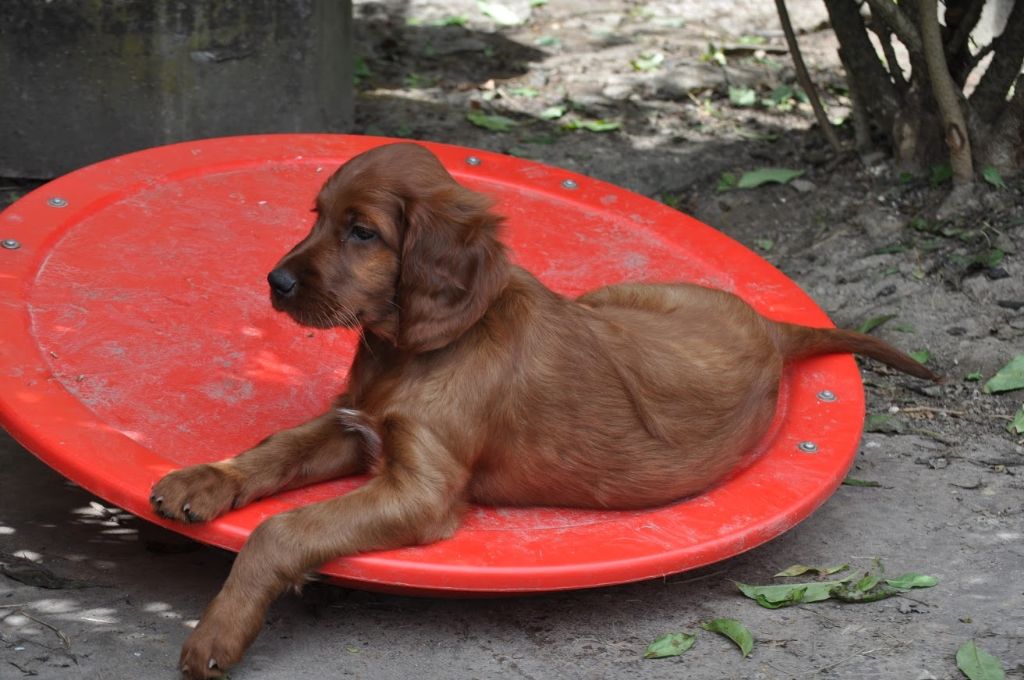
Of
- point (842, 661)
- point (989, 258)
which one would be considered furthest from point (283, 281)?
point (989, 258)

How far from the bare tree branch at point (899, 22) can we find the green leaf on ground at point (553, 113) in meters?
2.13

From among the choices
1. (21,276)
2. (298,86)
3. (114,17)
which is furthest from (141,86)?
(21,276)

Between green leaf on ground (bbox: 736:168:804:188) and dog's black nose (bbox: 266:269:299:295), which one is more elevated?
dog's black nose (bbox: 266:269:299:295)

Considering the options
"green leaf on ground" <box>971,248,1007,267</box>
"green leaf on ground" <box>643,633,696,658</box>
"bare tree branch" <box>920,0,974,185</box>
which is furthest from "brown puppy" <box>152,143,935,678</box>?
"bare tree branch" <box>920,0,974,185</box>

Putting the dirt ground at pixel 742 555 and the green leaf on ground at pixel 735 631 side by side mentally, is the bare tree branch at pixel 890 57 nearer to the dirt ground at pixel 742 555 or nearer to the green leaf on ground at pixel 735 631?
the dirt ground at pixel 742 555

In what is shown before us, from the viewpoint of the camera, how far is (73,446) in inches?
150

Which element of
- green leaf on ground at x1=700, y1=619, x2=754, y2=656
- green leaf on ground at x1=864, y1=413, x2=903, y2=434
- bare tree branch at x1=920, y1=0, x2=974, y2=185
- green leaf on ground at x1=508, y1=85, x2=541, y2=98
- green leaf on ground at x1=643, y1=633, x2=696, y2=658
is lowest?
green leaf on ground at x1=864, y1=413, x2=903, y2=434

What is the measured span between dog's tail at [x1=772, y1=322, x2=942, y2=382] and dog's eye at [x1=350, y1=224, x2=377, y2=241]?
1745 mm

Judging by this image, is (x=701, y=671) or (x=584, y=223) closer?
(x=701, y=671)

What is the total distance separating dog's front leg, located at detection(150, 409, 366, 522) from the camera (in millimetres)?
3602

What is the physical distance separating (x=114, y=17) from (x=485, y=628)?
397cm

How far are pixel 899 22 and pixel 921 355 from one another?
6.13 ft

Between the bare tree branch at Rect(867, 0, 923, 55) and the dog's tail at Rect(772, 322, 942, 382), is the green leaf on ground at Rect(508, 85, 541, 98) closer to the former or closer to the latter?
the bare tree branch at Rect(867, 0, 923, 55)

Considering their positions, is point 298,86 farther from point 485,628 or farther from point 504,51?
point 485,628
